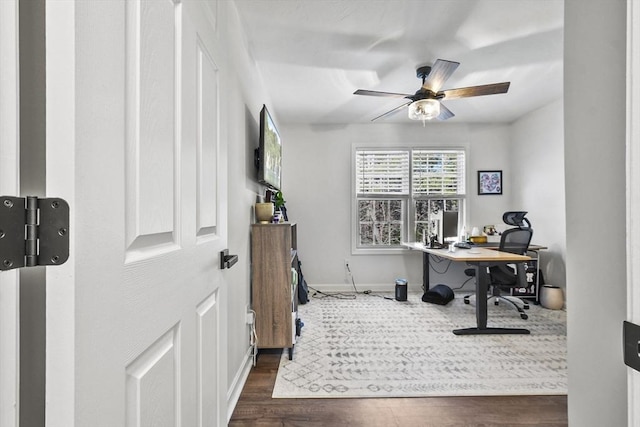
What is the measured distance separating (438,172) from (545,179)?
1.36 m

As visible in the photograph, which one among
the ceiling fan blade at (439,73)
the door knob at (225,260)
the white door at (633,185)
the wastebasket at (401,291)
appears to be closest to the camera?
the white door at (633,185)

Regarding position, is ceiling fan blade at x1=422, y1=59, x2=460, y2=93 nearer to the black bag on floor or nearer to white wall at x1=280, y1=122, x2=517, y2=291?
white wall at x1=280, y1=122, x2=517, y2=291

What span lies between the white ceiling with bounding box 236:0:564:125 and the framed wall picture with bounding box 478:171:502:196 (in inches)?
46.5

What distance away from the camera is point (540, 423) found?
Answer: 5.36ft

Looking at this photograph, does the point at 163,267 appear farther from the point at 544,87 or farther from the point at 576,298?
the point at 544,87

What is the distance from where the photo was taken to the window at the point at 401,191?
4.59 m

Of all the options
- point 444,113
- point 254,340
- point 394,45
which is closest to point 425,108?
point 444,113

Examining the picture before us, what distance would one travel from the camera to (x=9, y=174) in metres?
0.36

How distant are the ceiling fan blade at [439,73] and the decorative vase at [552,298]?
2.88 meters

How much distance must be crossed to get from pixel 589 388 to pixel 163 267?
123 cm

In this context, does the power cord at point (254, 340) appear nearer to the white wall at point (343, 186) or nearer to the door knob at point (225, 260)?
the door knob at point (225, 260)

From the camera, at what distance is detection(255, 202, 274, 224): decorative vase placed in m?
2.45

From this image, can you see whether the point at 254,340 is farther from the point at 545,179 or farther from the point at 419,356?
the point at 545,179

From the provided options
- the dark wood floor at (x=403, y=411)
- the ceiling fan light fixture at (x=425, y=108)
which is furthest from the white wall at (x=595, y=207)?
the ceiling fan light fixture at (x=425, y=108)
